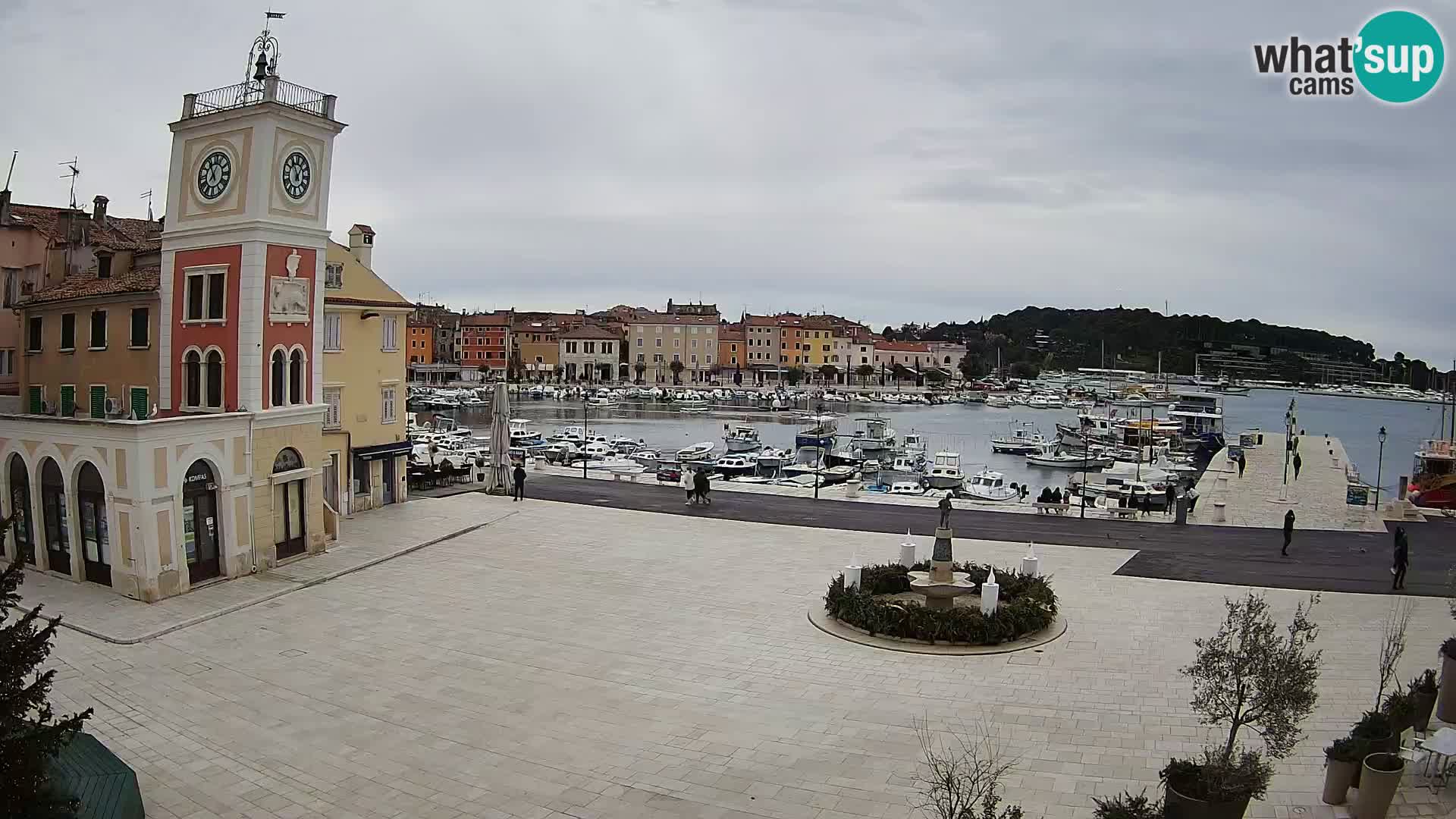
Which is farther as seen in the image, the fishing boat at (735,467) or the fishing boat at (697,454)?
the fishing boat at (697,454)

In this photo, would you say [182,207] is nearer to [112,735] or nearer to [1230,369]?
[112,735]

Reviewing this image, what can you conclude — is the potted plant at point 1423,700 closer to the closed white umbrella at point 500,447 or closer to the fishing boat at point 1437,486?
the fishing boat at point 1437,486

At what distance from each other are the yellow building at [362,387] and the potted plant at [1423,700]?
21213 mm

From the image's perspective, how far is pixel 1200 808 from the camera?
707cm

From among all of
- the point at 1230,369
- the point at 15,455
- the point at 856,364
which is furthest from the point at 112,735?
the point at 1230,369

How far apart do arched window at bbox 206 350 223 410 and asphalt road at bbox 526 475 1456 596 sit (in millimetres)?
10137

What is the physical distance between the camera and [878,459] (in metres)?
55.8

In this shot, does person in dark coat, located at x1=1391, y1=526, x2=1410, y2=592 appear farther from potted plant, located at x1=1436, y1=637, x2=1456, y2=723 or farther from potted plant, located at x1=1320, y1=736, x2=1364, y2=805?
potted plant, located at x1=1320, y1=736, x2=1364, y2=805

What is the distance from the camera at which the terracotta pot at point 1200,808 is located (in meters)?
7.08

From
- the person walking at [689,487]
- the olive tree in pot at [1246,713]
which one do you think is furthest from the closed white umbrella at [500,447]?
the olive tree in pot at [1246,713]

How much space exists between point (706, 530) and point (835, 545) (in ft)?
10.8

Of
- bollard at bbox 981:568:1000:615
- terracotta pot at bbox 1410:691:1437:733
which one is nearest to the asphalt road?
bollard at bbox 981:568:1000:615

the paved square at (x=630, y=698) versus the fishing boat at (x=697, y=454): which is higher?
the paved square at (x=630, y=698)

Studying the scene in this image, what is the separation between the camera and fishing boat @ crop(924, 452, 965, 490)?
151ft
